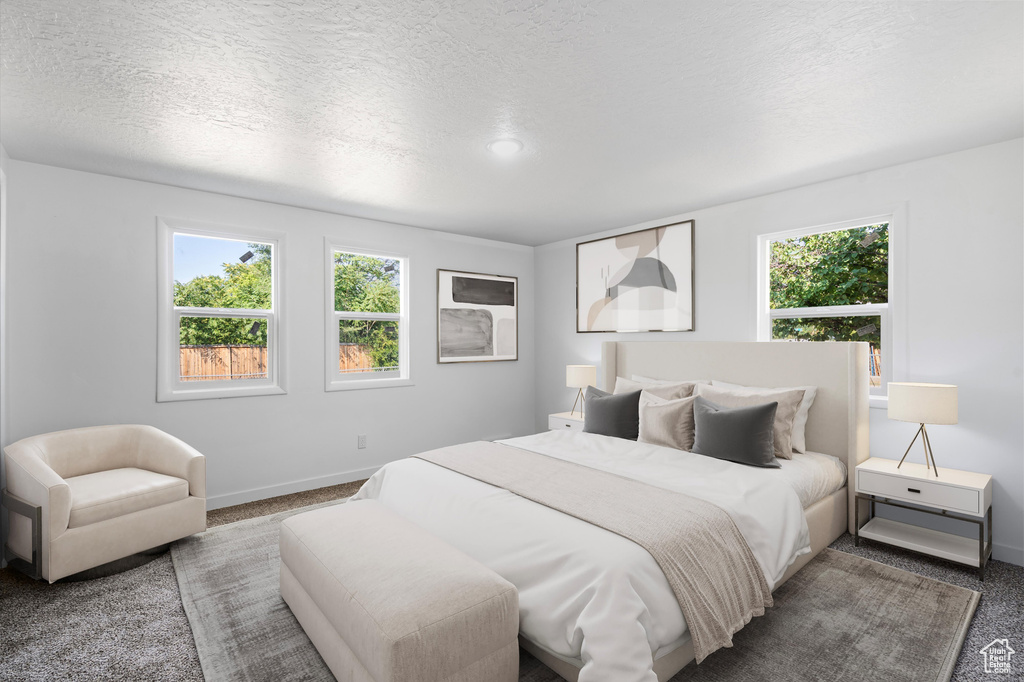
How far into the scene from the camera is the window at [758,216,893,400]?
11.1 feet

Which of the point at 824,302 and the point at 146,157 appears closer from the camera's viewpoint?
the point at 146,157

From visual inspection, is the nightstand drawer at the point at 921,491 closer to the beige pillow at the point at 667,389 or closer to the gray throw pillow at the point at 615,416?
the beige pillow at the point at 667,389

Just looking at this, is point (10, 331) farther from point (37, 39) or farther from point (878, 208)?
point (878, 208)

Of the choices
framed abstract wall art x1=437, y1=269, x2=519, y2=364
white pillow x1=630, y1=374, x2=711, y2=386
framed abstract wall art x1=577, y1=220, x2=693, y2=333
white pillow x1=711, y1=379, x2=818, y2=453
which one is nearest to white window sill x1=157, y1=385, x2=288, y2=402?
framed abstract wall art x1=437, y1=269, x2=519, y2=364

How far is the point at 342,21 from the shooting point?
176cm

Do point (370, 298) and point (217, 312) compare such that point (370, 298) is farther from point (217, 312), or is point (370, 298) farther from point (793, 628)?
point (793, 628)

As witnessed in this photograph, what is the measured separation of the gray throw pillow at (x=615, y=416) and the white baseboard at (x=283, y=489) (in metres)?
2.20

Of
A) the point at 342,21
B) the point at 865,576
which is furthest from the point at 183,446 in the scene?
the point at 865,576

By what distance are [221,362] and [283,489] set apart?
115cm

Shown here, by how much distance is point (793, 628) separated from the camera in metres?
2.18

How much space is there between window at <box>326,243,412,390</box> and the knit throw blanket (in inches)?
95.7

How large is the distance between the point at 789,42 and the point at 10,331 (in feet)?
14.6

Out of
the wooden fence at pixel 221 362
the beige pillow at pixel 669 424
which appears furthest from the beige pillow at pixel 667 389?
the wooden fence at pixel 221 362

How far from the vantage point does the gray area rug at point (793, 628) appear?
192cm
